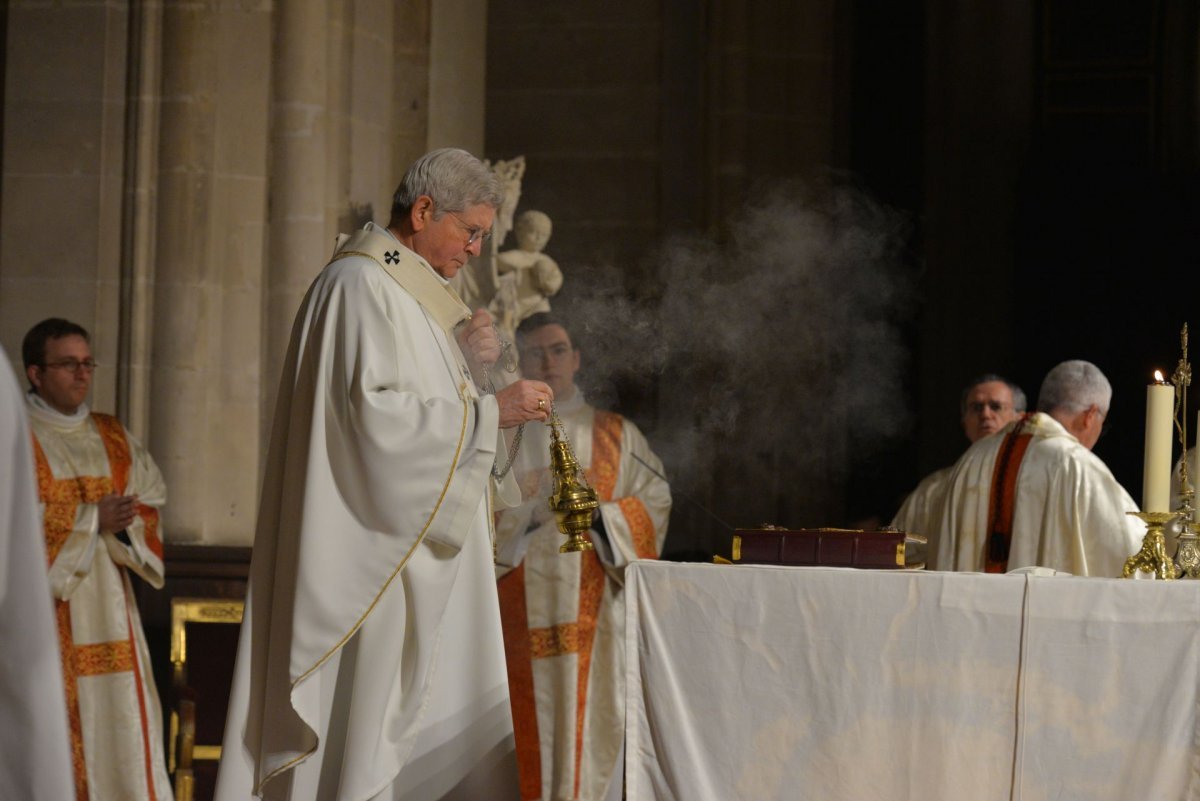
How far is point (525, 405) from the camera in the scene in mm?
3408

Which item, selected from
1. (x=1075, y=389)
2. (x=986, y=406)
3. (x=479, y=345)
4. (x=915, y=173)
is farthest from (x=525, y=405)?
(x=915, y=173)

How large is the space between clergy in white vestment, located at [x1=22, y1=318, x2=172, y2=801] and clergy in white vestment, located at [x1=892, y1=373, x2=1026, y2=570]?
272 centimetres

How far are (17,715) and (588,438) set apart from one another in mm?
4527

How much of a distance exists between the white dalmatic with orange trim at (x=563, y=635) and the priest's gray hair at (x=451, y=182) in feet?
8.25

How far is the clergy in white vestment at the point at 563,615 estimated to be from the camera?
19.4 ft

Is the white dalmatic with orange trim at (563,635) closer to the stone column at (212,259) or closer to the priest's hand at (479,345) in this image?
the stone column at (212,259)

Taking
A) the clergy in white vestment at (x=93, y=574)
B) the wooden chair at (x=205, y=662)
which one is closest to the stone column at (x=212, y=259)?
the wooden chair at (x=205, y=662)

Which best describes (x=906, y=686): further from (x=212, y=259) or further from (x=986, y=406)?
(x=212, y=259)

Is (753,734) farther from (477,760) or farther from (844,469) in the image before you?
(844,469)

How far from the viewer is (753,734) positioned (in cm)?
326

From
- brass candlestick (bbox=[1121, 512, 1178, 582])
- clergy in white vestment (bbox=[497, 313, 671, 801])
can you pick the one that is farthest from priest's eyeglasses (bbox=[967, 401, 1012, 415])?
brass candlestick (bbox=[1121, 512, 1178, 582])

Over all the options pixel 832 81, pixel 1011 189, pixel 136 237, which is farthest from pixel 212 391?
pixel 1011 189

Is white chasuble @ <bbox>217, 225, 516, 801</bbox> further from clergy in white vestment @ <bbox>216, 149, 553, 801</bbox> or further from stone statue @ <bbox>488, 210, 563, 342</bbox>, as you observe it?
stone statue @ <bbox>488, 210, 563, 342</bbox>

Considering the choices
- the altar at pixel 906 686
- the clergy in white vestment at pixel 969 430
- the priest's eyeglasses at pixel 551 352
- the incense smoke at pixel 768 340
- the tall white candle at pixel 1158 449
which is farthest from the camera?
the incense smoke at pixel 768 340
